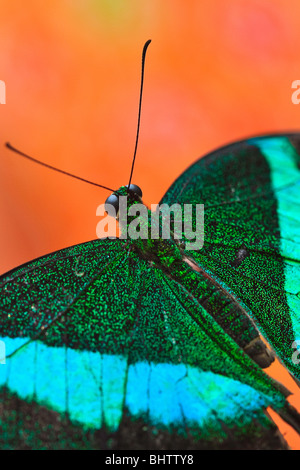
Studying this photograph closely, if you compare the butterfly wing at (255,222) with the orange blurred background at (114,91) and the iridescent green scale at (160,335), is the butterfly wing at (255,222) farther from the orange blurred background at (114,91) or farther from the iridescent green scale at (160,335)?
the orange blurred background at (114,91)

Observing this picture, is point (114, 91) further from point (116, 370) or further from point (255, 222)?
point (116, 370)

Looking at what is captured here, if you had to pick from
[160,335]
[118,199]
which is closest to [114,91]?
[118,199]

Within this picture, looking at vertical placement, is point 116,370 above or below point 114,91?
below

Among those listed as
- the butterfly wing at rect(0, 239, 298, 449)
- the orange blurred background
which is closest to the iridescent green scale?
the butterfly wing at rect(0, 239, 298, 449)

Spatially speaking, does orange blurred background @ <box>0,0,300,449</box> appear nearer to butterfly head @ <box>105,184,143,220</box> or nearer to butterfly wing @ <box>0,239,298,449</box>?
butterfly head @ <box>105,184,143,220</box>

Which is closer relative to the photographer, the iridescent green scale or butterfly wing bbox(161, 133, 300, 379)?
the iridescent green scale

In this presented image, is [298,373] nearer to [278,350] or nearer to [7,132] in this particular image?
[278,350]
